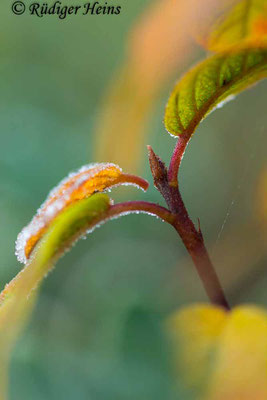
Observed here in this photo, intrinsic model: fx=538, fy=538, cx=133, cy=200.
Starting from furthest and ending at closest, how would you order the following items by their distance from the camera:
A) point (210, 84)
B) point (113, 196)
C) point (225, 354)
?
point (113, 196) < point (210, 84) < point (225, 354)

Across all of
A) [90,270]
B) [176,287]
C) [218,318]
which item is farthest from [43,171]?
[218,318]

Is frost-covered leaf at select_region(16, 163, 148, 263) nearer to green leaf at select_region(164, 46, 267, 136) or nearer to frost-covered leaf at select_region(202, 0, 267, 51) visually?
green leaf at select_region(164, 46, 267, 136)

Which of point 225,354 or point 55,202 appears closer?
point 225,354

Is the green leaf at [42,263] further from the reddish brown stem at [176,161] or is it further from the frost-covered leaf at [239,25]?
the frost-covered leaf at [239,25]

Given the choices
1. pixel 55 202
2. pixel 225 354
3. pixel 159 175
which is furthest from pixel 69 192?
pixel 225 354

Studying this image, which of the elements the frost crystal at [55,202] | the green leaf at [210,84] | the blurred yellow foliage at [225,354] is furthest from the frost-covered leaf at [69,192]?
the blurred yellow foliage at [225,354]

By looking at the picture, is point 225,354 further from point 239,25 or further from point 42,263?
point 239,25

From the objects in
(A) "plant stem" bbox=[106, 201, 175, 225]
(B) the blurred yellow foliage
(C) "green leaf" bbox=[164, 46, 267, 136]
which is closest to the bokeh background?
(B) the blurred yellow foliage
